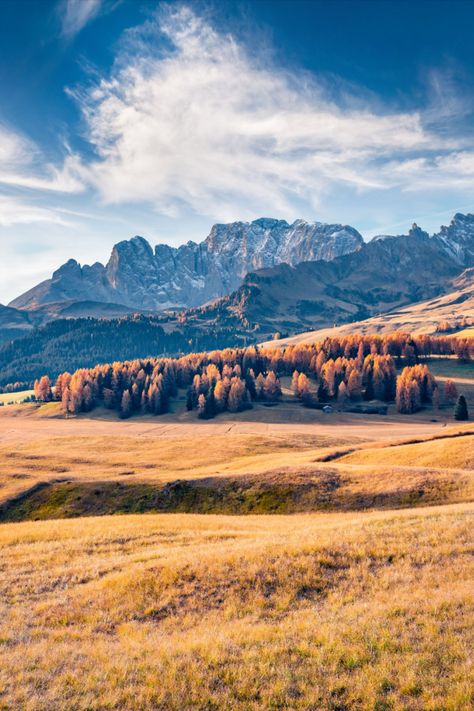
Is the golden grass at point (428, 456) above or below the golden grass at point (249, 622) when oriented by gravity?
below

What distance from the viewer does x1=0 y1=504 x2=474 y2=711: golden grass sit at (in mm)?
11375

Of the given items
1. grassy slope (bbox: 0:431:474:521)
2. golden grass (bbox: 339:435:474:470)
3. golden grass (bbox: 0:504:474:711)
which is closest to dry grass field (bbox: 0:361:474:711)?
golden grass (bbox: 0:504:474:711)

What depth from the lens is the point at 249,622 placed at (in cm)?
1557

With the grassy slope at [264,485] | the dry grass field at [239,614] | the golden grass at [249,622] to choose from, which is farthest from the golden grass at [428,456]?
the golden grass at [249,622]

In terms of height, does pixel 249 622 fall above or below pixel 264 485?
above

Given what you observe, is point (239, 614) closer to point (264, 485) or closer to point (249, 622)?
point (249, 622)

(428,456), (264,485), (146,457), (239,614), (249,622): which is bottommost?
(146,457)

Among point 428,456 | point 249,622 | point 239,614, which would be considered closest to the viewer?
point 249,622

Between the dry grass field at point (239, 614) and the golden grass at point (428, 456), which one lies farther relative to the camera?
the golden grass at point (428, 456)

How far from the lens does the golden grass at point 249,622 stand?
11.4 meters

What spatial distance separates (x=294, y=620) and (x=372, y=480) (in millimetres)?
34875

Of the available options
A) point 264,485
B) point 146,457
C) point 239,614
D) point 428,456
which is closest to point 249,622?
point 239,614

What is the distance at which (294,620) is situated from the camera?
1539 centimetres

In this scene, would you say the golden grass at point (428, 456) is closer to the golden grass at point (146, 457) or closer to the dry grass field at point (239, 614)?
the golden grass at point (146, 457)
